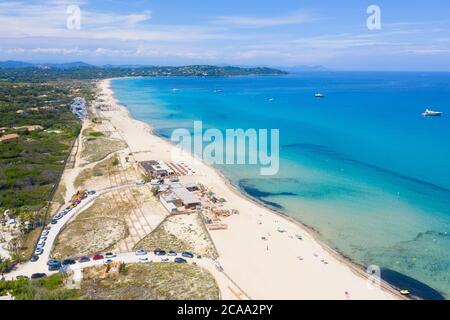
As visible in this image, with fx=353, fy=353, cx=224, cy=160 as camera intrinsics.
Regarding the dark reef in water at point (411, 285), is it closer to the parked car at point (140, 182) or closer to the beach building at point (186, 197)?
the beach building at point (186, 197)

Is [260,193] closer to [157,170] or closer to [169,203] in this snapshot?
[169,203]

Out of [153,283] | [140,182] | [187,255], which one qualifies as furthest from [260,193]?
[153,283]

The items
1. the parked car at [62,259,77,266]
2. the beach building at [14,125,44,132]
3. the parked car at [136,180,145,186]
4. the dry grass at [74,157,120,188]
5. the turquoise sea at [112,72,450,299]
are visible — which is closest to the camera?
the parked car at [62,259,77,266]

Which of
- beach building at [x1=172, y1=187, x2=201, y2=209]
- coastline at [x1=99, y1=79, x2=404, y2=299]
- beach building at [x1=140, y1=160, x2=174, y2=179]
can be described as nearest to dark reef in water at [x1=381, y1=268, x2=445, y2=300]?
coastline at [x1=99, y1=79, x2=404, y2=299]

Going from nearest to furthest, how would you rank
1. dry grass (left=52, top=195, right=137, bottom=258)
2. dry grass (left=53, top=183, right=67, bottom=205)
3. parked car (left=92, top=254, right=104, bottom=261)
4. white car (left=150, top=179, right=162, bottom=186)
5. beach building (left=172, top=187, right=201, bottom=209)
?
parked car (left=92, top=254, right=104, bottom=261) < dry grass (left=52, top=195, right=137, bottom=258) < beach building (left=172, top=187, right=201, bottom=209) < dry grass (left=53, top=183, right=67, bottom=205) < white car (left=150, top=179, right=162, bottom=186)

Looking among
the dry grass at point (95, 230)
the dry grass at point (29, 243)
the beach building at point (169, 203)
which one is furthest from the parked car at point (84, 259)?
the beach building at point (169, 203)

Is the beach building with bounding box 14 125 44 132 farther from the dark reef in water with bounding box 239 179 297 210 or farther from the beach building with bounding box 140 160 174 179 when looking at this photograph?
the dark reef in water with bounding box 239 179 297 210
